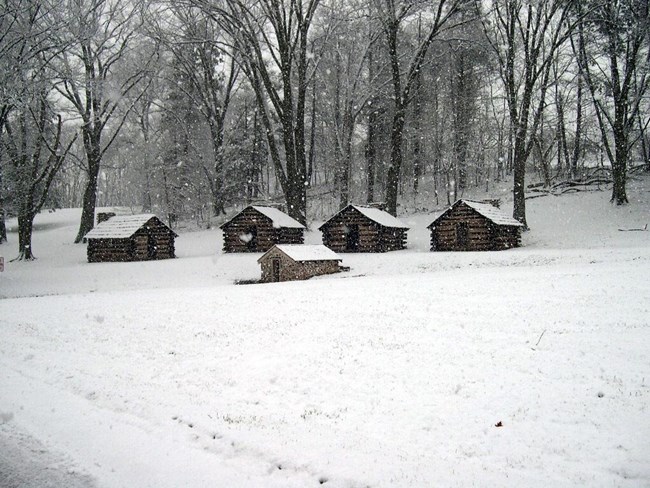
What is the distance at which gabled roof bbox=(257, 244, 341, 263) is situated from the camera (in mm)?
20781

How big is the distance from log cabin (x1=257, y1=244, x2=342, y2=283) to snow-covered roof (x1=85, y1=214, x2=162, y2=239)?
40.5ft

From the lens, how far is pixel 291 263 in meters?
21.0

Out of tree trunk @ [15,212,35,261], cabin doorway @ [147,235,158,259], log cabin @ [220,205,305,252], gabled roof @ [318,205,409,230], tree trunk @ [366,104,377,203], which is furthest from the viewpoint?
tree trunk @ [366,104,377,203]

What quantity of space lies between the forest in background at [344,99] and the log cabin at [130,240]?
4.22 metres

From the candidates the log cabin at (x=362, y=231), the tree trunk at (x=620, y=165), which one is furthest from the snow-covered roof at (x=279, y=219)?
the tree trunk at (x=620, y=165)

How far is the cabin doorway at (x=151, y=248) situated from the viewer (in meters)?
29.7

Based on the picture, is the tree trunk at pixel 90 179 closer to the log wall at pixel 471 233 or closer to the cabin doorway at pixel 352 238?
the cabin doorway at pixel 352 238

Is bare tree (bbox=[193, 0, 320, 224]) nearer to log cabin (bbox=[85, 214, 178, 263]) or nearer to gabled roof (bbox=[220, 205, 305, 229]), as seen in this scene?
gabled roof (bbox=[220, 205, 305, 229])

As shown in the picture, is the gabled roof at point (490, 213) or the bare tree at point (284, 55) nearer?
the gabled roof at point (490, 213)

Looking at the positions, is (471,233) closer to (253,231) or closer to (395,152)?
(395,152)

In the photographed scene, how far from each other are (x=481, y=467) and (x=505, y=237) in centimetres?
2370

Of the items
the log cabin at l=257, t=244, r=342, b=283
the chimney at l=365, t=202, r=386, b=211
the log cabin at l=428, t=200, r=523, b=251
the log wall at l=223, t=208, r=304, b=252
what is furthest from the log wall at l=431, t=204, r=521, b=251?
the log wall at l=223, t=208, r=304, b=252

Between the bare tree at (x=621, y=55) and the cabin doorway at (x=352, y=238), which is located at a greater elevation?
the bare tree at (x=621, y=55)

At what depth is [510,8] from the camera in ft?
89.9
